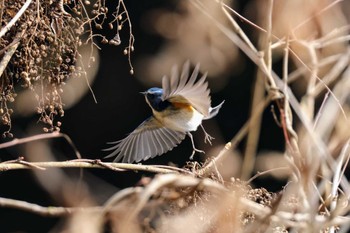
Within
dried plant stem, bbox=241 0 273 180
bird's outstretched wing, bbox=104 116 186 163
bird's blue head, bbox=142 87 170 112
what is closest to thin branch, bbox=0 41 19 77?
dried plant stem, bbox=241 0 273 180

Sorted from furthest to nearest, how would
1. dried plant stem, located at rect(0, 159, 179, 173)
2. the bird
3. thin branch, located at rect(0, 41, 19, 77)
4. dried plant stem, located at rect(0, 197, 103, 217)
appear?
1. the bird
2. thin branch, located at rect(0, 41, 19, 77)
3. dried plant stem, located at rect(0, 159, 179, 173)
4. dried plant stem, located at rect(0, 197, 103, 217)

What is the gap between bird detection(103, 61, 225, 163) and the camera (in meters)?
3.80

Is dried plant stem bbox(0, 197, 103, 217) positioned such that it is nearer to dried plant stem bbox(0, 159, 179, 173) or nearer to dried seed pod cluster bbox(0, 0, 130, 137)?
dried plant stem bbox(0, 159, 179, 173)

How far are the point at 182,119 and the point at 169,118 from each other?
3.5 inches

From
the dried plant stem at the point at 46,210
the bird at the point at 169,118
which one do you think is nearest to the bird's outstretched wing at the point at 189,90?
the bird at the point at 169,118

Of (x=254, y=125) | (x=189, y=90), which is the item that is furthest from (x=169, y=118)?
(x=254, y=125)

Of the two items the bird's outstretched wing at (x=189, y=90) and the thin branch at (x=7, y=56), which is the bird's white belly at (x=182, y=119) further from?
the thin branch at (x=7, y=56)

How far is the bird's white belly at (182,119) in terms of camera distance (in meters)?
4.43

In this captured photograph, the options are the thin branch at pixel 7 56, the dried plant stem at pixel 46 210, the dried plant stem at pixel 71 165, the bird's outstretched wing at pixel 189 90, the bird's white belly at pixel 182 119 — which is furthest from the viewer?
the bird's white belly at pixel 182 119

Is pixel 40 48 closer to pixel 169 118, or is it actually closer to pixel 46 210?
pixel 46 210

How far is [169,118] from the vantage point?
4488 millimetres

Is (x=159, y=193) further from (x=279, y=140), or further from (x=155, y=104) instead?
(x=279, y=140)

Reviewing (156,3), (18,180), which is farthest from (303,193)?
(18,180)

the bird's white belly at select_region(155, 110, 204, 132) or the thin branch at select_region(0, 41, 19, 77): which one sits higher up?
the thin branch at select_region(0, 41, 19, 77)
